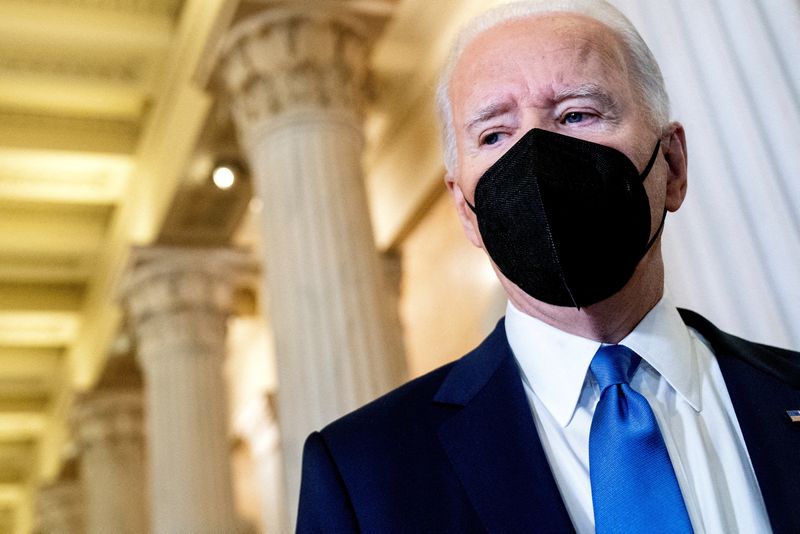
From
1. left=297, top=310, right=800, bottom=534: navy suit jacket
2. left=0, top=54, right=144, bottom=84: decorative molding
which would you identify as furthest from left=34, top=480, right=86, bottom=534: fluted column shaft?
left=297, top=310, right=800, bottom=534: navy suit jacket

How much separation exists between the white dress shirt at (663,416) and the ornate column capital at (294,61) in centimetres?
538

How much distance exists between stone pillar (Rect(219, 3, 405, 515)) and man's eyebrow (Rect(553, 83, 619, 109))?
13.8 ft

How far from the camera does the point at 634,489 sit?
5.08 ft

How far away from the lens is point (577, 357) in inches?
66.7

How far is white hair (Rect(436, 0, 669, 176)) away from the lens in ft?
6.52

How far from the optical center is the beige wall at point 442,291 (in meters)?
8.01

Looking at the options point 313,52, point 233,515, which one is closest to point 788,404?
point 313,52

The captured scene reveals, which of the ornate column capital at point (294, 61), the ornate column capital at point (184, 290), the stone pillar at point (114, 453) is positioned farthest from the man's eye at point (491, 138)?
the stone pillar at point (114, 453)

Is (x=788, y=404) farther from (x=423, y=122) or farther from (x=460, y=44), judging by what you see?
(x=423, y=122)

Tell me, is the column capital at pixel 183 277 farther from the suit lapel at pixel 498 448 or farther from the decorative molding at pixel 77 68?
the suit lapel at pixel 498 448

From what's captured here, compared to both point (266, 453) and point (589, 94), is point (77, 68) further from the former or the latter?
point (589, 94)

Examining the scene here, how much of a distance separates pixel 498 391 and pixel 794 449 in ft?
1.64

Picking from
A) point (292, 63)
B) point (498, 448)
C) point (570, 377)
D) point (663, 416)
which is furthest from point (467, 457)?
point (292, 63)

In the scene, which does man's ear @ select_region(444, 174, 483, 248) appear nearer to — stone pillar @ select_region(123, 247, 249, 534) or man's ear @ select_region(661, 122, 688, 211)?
man's ear @ select_region(661, 122, 688, 211)
